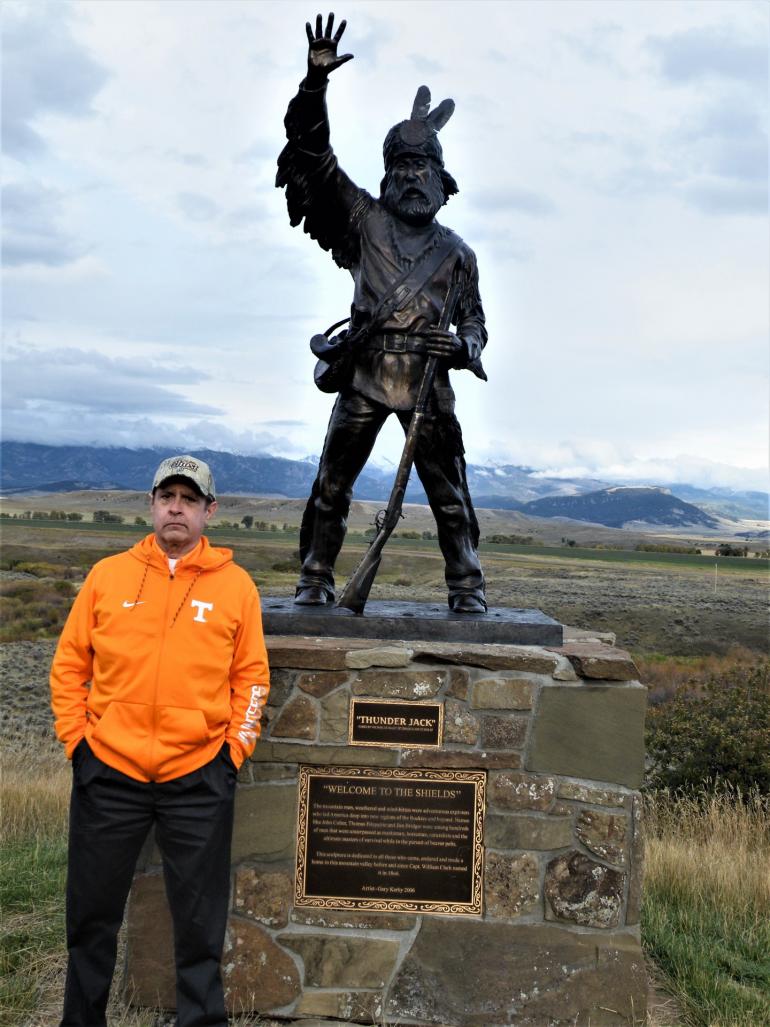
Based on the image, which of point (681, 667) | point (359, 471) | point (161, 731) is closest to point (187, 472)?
point (161, 731)

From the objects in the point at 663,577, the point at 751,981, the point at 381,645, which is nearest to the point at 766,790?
the point at 751,981

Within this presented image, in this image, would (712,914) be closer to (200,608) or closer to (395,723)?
(395,723)

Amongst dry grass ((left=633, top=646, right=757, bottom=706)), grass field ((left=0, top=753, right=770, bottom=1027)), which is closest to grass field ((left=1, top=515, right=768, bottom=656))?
dry grass ((left=633, top=646, right=757, bottom=706))

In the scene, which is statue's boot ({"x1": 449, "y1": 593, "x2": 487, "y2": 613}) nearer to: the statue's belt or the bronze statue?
the bronze statue

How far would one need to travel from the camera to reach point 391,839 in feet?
12.2

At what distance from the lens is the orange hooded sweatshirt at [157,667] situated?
2.86 m

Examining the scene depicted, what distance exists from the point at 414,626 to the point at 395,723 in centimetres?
46

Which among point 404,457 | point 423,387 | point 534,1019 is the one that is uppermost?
point 423,387

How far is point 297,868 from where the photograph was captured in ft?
12.1

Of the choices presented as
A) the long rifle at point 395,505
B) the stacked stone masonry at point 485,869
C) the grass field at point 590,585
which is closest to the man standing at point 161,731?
the stacked stone masonry at point 485,869

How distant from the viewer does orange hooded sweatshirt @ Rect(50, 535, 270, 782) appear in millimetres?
2859

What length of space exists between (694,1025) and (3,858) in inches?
159

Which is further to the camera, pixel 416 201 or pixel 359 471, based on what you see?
pixel 359 471

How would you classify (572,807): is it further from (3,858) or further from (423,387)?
(3,858)
